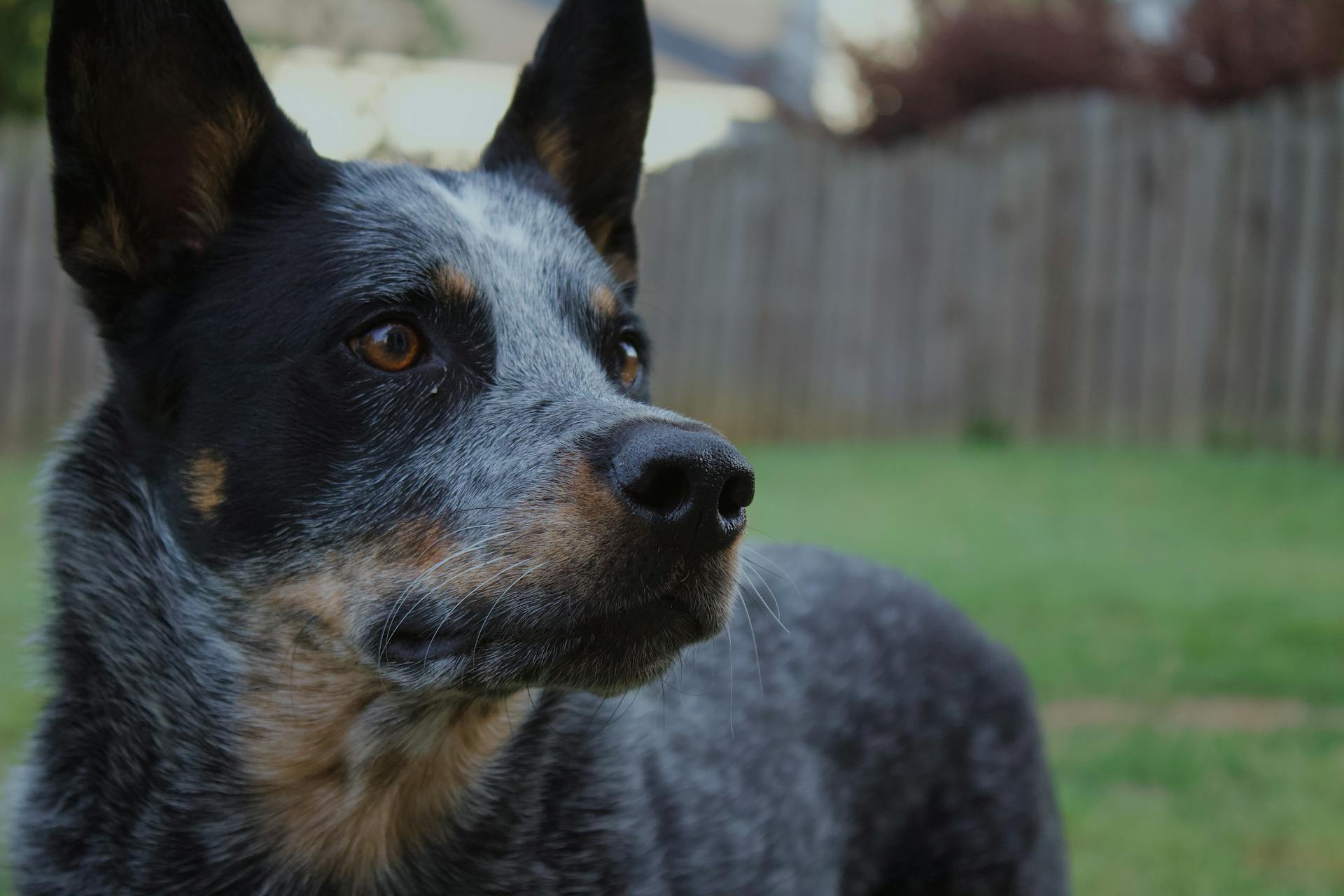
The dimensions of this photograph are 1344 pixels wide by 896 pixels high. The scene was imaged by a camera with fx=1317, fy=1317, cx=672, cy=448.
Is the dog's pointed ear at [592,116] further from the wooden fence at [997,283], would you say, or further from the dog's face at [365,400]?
the wooden fence at [997,283]

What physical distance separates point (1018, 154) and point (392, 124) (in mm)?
6549

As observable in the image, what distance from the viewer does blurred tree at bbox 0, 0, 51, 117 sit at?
1250 centimetres

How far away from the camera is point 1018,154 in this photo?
1231 cm

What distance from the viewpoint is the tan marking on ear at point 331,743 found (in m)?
2.42

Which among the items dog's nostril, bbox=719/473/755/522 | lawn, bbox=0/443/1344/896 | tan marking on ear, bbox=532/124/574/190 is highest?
tan marking on ear, bbox=532/124/574/190

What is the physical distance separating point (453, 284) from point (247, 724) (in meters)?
0.92

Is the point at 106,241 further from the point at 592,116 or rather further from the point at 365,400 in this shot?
the point at 592,116

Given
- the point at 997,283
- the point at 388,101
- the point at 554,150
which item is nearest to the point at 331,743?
the point at 554,150

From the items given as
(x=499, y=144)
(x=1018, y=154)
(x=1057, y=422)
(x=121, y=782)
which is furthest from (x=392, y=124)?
(x=121, y=782)

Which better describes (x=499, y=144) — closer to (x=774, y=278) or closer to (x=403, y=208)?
(x=403, y=208)

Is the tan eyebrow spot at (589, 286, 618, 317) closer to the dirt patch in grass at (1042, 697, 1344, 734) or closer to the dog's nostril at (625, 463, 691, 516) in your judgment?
the dog's nostril at (625, 463, 691, 516)

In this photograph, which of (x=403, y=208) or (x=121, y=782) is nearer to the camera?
(x=121, y=782)

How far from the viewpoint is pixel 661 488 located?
81.0 inches

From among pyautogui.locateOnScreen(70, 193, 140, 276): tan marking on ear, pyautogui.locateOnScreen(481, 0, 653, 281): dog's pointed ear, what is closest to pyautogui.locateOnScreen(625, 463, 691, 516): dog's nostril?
pyautogui.locateOnScreen(70, 193, 140, 276): tan marking on ear
